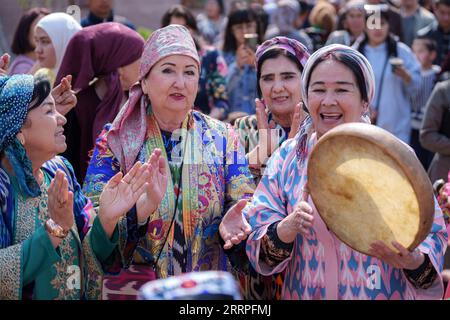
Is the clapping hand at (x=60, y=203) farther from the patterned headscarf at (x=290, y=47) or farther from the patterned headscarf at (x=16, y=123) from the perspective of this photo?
the patterned headscarf at (x=290, y=47)

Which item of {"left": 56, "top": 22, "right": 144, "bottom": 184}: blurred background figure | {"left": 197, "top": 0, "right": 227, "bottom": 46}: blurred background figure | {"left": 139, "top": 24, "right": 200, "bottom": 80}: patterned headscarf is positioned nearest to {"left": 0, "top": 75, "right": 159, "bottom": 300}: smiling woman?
{"left": 139, "top": 24, "right": 200, "bottom": 80}: patterned headscarf

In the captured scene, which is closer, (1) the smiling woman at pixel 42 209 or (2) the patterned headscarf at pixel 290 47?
(1) the smiling woman at pixel 42 209

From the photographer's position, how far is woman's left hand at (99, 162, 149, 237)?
4316 mm

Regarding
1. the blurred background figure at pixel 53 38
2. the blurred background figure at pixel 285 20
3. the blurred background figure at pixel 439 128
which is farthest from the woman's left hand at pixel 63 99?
the blurred background figure at pixel 285 20

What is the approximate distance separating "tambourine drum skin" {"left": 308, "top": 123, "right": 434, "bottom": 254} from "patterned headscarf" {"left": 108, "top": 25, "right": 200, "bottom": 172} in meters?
1.02

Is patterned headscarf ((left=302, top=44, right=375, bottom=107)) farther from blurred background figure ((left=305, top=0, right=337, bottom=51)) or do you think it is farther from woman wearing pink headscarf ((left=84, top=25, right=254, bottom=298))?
blurred background figure ((left=305, top=0, right=337, bottom=51))

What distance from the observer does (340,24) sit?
452 inches

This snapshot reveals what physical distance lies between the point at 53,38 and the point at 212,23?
7.05 m

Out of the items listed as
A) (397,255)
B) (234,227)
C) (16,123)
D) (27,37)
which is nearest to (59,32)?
(27,37)

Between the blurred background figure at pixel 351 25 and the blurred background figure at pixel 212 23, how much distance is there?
1804 mm

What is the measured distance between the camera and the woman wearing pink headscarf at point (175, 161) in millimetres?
4672

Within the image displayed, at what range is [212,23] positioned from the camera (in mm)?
13891
